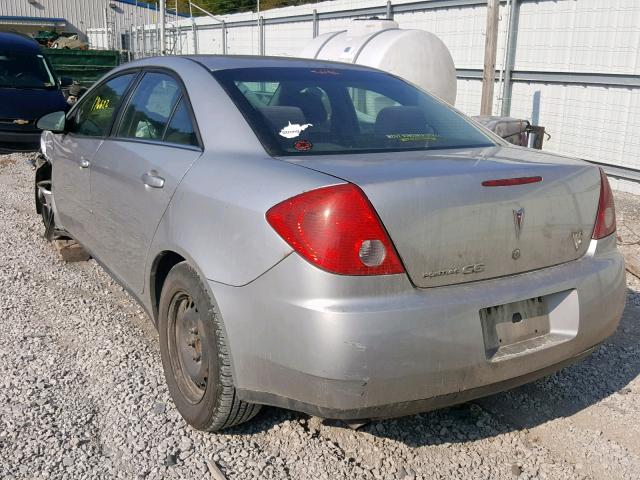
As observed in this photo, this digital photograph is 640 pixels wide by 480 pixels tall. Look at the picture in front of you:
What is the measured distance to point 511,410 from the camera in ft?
10.5

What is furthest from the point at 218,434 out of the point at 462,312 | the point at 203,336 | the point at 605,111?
the point at 605,111

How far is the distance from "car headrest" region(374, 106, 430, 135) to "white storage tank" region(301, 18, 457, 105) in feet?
17.1

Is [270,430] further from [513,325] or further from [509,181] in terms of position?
[509,181]

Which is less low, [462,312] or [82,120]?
[82,120]

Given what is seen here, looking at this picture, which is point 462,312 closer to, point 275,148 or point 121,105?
point 275,148

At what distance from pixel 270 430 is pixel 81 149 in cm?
235

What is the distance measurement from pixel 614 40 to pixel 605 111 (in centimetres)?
93

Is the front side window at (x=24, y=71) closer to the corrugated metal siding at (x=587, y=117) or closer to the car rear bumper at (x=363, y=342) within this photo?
the corrugated metal siding at (x=587, y=117)

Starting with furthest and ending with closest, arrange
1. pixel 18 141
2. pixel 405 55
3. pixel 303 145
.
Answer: pixel 18 141, pixel 405 55, pixel 303 145

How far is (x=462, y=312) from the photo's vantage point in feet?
7.71

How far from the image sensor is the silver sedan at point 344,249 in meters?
2.27

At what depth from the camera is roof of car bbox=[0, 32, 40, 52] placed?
36.3ft

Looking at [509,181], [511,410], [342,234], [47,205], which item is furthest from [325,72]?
[47,205]

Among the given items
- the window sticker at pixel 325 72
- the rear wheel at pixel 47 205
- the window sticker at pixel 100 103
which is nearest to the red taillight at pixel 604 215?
the window sticker at pixel 325 72
